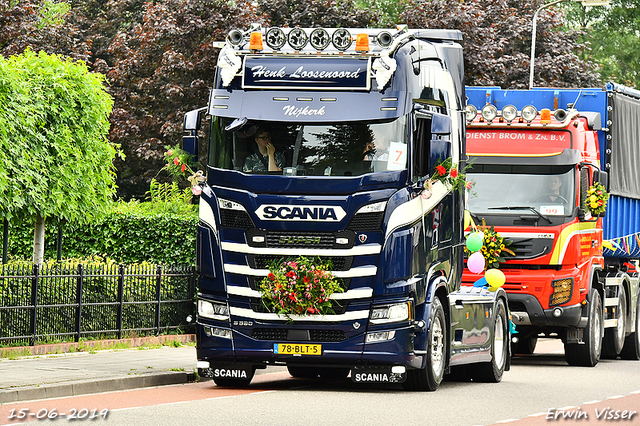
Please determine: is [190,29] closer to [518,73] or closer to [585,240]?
[518,73]

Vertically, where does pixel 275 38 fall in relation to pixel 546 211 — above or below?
above

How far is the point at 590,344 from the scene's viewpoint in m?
18.8

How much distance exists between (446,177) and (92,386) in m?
4.71

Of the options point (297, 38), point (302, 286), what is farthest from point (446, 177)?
point (297, 38)

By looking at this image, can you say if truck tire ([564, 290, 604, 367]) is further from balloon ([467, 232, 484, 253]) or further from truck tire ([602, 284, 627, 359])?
balloon ([467, 232, 484, 253])

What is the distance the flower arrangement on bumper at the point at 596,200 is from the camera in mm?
18297

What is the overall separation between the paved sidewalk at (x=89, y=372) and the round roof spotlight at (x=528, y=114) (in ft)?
20.8

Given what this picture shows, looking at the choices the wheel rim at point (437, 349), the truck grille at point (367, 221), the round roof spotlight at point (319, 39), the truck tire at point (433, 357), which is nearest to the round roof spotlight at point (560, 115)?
the truck tire at point (433, 357)

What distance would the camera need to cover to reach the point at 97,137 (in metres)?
20.7

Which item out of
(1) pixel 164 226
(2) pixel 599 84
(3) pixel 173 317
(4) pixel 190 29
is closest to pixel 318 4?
(4) pixel 190 29

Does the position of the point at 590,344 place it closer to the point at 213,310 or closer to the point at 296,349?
the point at 296,349

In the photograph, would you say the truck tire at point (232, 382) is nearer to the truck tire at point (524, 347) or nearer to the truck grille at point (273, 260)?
the truck grille at point (273, 260)

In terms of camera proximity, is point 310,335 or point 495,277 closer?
point 310,335

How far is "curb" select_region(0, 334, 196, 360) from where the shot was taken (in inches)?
639
